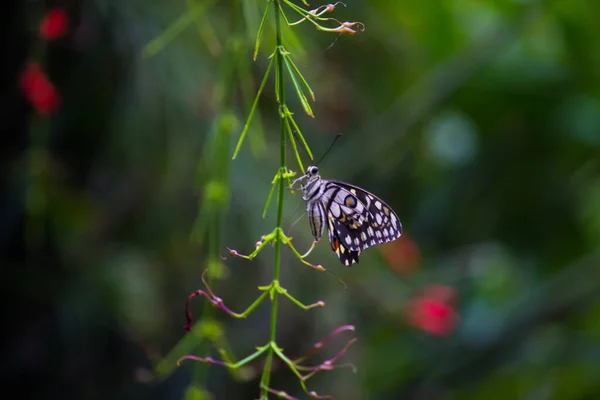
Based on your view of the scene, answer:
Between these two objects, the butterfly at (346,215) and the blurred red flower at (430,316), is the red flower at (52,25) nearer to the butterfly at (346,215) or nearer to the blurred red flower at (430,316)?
the butterfly at (346,215)

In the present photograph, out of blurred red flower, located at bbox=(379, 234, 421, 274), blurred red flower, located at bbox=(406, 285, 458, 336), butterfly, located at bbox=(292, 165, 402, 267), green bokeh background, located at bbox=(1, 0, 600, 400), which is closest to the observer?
butterfly, located at bbox=(292, 165, 402, 267)

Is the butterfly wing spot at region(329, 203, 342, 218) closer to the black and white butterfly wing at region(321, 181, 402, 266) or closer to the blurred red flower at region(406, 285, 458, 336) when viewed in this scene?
the black and white butterfly wing at region(321, 181, 402, 266)

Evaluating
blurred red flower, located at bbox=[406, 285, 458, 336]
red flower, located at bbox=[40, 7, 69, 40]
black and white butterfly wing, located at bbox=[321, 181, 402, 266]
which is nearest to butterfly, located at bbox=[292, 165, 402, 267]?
black and white butterfly wing, located at bbox=[321, 181, 402, 266]

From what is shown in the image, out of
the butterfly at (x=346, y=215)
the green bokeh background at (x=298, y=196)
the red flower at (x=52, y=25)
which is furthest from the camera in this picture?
the green bokeh background at (x=298, y=196)

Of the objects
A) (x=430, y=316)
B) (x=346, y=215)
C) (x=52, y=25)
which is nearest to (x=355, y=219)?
(x=346, y=215)

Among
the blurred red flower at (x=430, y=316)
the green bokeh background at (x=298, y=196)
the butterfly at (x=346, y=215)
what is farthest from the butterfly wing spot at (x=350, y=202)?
the blurred red flower at (x=430, y=316)

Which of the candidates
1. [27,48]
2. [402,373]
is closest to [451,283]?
[402,373]

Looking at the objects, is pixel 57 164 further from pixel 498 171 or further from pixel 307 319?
pixel 498 171
